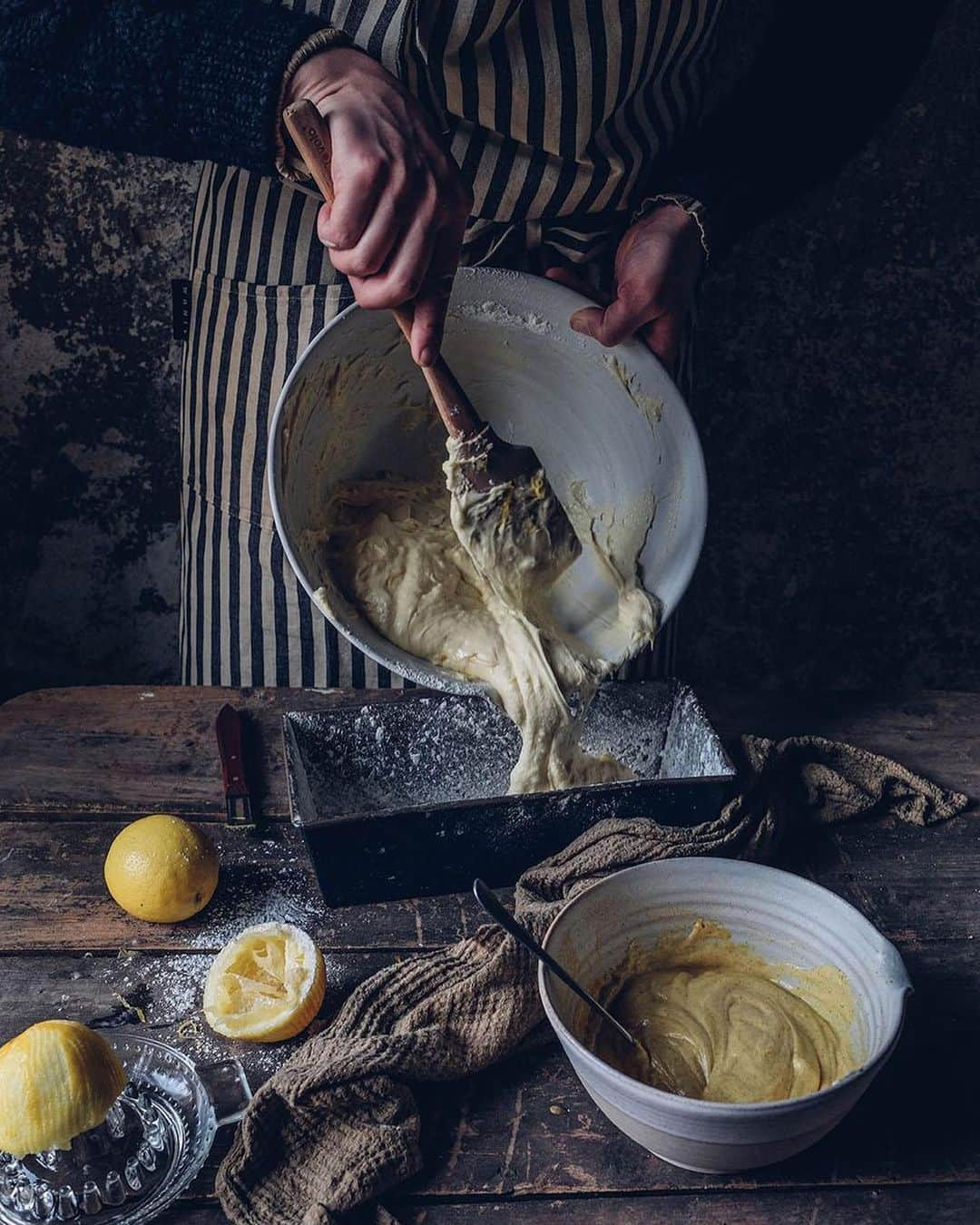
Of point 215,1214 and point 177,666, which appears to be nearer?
point 215,1214

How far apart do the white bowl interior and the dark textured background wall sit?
117cm

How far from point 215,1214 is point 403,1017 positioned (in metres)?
0.22

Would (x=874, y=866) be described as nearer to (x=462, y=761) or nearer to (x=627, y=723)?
(x=627, y=723)

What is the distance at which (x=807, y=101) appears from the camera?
1561 mm

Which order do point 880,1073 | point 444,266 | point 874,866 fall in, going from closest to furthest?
point 880,1073
point 444,266
point 874,866

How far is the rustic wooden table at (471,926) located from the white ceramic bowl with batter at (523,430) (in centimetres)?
25

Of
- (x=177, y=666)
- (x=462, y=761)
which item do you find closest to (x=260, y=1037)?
(x=462, y=761)

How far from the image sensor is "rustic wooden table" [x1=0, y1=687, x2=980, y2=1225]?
34.5 inches

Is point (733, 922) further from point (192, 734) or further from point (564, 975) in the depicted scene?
point (192, 734)

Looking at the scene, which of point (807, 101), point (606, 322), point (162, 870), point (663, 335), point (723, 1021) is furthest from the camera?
point (807, 101)

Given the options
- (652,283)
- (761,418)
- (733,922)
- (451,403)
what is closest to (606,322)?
(652,283)

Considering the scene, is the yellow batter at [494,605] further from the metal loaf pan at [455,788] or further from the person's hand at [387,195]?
the person's hand at [387,195]

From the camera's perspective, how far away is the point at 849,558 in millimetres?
2191

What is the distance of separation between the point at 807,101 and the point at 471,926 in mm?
1144
